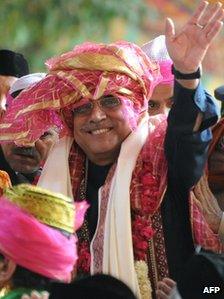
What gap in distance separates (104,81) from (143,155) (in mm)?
351

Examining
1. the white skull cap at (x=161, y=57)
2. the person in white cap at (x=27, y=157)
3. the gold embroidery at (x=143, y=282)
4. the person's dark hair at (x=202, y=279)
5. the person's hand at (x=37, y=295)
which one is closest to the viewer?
the person's dark hair at (x=202, y=279)

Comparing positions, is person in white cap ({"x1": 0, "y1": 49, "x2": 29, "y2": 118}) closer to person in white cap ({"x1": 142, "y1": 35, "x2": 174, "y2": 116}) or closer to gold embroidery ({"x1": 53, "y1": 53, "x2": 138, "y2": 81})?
person in white cap ({"x1": 142, "y1": 35, "x2": 174, "y2": 116})

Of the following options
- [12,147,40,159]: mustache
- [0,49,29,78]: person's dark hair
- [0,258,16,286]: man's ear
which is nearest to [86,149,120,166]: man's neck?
[12,147,40,159]: mustache

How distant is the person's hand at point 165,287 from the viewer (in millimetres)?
3930

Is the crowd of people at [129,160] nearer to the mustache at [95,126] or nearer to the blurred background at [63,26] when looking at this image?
the mustache at [95,126]

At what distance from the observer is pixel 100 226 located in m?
4.21

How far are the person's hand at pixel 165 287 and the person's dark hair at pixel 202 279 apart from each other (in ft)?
2.86

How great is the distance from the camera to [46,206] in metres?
3.43

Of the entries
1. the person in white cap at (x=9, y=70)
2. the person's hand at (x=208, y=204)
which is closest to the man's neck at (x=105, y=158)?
the person's hand at (x=208, y=204)

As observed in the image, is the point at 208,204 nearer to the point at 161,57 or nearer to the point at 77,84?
the point at 77,84

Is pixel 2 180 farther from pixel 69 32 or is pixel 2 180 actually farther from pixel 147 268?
pixel 69 32

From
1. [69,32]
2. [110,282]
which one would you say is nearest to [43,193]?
[110,282]

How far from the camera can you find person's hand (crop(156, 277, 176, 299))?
155 inches

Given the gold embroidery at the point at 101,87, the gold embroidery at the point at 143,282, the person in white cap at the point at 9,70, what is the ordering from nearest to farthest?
the gold embroidery at the point at 143,282
the gold embroidery at the point at 101,87
the person in white cap at the point at 9,70
